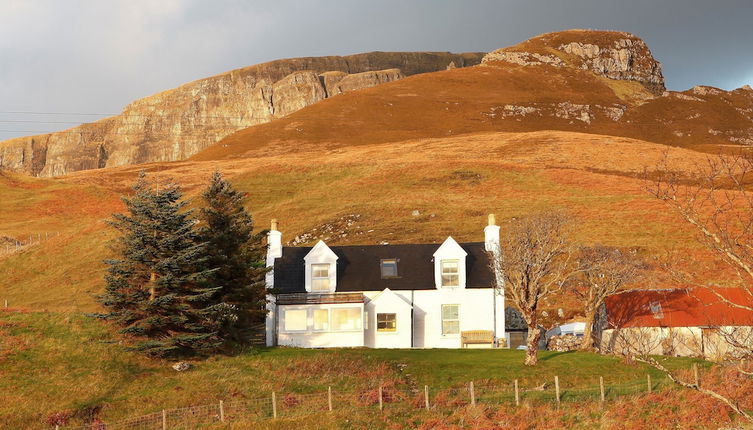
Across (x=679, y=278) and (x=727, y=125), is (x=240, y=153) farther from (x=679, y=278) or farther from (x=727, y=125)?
(x=679, y=278)

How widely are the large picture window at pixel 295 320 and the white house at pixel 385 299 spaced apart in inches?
2.3

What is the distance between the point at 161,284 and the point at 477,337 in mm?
18244

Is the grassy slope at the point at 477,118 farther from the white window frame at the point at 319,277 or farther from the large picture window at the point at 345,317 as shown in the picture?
the large picture window at the point at 345,317

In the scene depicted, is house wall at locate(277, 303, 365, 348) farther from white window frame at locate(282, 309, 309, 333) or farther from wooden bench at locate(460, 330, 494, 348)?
wooden bench at locate(460, 330, 494, 348)

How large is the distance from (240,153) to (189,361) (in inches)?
5076

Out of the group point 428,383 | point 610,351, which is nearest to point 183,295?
point 428,383

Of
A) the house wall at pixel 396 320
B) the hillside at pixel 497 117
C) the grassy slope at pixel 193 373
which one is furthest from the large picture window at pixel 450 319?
the hillside at pixel 497 117

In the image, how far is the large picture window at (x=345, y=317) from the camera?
4075cm

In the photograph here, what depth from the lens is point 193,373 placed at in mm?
31516

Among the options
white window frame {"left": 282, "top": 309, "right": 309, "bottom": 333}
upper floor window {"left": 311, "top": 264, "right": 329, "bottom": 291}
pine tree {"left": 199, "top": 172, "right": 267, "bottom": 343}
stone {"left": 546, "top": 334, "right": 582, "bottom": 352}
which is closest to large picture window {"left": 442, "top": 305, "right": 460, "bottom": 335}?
stone {"left": 546, "top": 334, "right": 582, "bottom": 352}

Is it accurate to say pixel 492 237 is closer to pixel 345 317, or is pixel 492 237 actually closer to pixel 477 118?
pixel 345 317

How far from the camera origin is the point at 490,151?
122188mm

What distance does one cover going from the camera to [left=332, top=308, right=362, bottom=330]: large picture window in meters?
40.8

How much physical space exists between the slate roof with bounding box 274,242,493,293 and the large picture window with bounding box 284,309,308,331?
1.70m
